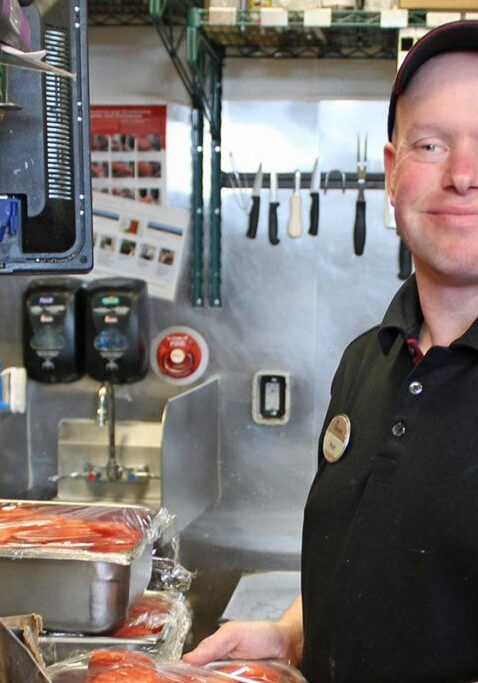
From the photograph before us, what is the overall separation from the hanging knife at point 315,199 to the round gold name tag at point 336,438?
1621 mm

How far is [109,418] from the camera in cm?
296

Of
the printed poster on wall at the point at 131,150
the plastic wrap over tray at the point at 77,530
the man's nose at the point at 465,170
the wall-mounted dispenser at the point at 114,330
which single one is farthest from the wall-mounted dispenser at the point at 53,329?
the man's nose at the point at 465,170

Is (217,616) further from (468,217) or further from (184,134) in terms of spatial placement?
(468,217)

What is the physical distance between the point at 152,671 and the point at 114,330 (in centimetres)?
184

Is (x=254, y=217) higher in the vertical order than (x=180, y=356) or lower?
higher

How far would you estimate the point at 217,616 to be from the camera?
2904mm

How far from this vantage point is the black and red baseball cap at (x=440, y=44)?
1.28 meters

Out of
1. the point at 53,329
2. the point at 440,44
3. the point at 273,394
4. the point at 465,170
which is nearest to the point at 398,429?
the point at 465,170

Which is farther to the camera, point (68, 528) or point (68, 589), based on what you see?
point (68, 528)

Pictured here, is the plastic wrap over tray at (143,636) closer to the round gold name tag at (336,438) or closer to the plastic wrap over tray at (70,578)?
the plastic wrap over tray at (70,578)

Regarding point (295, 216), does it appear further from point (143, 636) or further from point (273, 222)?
point (143, 636)

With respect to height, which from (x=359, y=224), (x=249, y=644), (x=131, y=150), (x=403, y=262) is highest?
(x=131, y=150)

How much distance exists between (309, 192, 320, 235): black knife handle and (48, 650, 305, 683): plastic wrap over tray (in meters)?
1.90

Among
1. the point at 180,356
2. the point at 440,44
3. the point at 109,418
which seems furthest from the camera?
the point at 180,356
